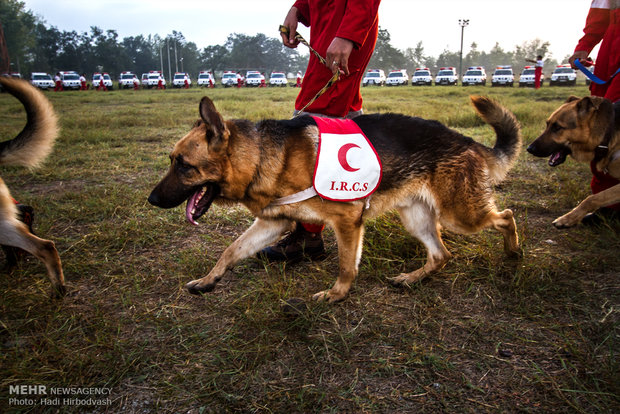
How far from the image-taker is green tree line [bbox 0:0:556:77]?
59188mm

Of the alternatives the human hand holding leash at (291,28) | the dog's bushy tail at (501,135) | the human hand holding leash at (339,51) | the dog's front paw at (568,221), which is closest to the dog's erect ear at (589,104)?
the dog's bushy tail at (501,135)

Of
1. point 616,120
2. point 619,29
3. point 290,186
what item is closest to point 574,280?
point 616,120

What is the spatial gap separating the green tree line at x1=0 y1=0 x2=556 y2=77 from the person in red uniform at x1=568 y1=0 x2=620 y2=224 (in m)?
35.6

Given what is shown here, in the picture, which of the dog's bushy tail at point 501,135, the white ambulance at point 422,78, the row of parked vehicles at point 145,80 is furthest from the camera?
the white ambulance at point 422,78

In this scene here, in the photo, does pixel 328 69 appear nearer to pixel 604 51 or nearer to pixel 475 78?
pixel 604 51

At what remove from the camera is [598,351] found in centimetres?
190

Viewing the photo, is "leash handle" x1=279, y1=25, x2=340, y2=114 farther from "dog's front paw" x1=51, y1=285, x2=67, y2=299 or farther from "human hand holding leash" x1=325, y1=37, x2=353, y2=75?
"dog's front paw" x1=51, y1=285, x2=67, y2=299

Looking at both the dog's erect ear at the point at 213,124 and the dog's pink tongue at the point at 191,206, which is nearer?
the dog's erect ear at the point at 213,124

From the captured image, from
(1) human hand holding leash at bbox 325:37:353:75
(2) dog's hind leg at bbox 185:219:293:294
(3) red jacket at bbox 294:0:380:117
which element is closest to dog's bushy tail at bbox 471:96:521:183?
(3) red jacket at bbox 294:0:380:117

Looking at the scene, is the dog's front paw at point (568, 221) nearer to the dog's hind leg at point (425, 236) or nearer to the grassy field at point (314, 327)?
the grassy field at point (314, 327)

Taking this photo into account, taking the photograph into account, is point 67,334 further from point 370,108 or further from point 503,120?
point 370,108

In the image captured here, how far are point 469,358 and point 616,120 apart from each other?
285cm

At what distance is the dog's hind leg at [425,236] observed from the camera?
2721 millimetres

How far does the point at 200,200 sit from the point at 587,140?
11.8 ft
